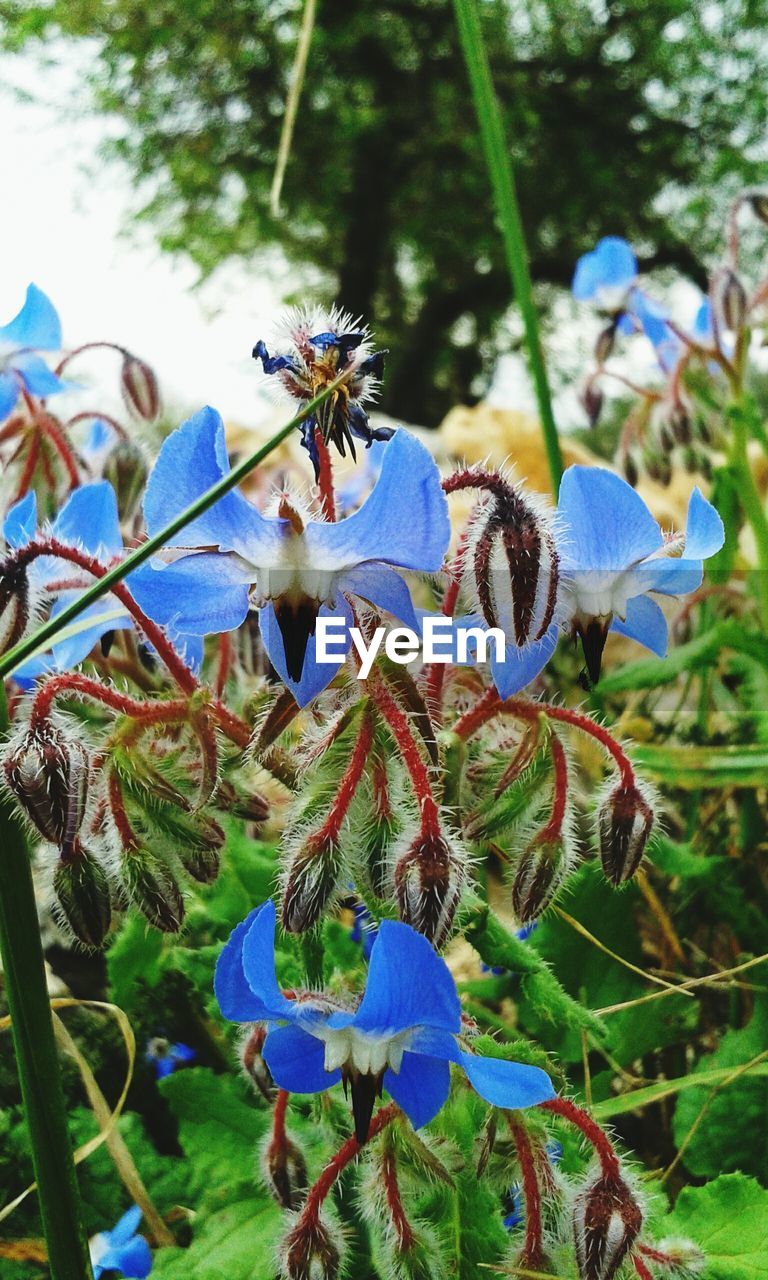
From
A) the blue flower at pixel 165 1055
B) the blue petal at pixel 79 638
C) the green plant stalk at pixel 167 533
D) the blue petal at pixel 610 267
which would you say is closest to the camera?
the green plant stalk at pixel 167 533

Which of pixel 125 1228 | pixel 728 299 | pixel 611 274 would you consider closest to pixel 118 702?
pixel 125 1228

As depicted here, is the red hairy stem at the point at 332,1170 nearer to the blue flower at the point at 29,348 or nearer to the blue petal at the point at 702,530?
the blue petal at the point at 702,530

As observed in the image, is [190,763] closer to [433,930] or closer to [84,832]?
[84,832]

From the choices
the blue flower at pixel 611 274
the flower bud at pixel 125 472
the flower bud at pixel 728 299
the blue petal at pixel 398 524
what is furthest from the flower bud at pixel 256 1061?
the blue flower at pixel 611 274

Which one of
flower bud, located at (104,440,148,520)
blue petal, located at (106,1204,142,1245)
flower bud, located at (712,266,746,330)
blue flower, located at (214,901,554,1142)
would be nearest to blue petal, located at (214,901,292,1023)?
blue flower, located at (214,901,554,1142)

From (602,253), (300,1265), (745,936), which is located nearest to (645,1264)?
(300,1265)

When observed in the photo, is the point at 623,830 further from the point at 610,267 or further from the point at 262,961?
the point at 610,267

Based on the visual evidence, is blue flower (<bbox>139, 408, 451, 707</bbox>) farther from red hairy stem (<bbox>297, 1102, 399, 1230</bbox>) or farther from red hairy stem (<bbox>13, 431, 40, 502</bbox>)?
red hairy stem (<bbox>13, 431, 40, 502</bbox>)

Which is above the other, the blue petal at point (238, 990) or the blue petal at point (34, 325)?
the blue petal at point (34, 325)
